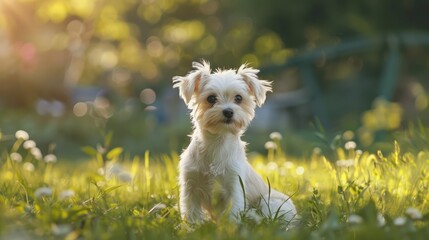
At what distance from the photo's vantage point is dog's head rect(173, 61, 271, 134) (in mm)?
5137

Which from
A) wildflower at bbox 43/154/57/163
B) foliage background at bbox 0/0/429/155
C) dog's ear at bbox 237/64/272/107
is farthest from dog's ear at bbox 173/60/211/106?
foliage background at bbox 0/0/429/155

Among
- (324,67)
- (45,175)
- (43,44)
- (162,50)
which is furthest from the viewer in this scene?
(162,50)

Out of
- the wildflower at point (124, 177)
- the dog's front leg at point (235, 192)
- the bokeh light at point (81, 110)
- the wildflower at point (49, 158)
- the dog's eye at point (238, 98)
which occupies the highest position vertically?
the dog's eye at point (238, 98)

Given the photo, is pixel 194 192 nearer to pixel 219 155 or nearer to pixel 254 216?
pixel 219 155

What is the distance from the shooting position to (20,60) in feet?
64.7

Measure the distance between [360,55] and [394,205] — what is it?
15.4 metres

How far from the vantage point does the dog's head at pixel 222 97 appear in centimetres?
514

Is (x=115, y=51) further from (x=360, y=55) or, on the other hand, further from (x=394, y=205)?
(x=394, y=205)

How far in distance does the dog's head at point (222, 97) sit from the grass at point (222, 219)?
2.16 feet

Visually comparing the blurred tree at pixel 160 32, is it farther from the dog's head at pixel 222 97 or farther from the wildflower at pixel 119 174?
the dog's head at pixel 222 97

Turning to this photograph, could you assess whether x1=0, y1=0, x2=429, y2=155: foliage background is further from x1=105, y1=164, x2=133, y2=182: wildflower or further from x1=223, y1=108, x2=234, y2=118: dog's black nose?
x1=223, y1=108, x2=234, y2=118: dog's black nose

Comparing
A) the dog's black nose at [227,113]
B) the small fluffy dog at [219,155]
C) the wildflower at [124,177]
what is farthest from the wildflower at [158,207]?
the wildflower at [124,177]

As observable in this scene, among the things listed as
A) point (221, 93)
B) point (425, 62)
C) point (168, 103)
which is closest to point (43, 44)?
point (168, 103)

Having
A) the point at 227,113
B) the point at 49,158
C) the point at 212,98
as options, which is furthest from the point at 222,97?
the point at 49,158
